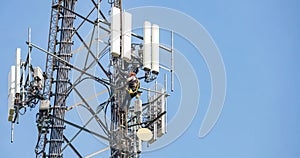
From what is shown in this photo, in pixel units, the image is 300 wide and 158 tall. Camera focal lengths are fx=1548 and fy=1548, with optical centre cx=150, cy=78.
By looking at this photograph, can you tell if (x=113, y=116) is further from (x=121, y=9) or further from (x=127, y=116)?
(x=121, y=9)

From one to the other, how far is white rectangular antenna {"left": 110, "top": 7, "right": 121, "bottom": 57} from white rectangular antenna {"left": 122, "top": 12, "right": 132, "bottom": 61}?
0.95ft

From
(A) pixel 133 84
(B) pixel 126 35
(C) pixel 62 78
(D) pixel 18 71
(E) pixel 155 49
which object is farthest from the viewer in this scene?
(C) pixel 62 78

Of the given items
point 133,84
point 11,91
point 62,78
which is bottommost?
point 133,84

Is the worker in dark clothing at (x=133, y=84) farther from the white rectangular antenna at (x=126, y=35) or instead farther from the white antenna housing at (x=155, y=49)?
the white antenna housing at (x=155, y=49)

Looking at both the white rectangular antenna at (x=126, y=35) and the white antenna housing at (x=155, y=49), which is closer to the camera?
the white rectangular antenna at (x=126, y=35)

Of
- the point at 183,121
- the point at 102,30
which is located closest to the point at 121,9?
the point at 102,30

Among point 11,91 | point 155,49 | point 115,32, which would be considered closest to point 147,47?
point 155,49

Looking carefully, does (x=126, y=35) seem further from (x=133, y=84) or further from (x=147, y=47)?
(x=133, y=84)

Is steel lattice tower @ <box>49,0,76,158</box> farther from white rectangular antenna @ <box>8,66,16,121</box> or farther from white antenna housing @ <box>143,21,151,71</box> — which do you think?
white antenna housing @ <box>143,21,151,71</box>

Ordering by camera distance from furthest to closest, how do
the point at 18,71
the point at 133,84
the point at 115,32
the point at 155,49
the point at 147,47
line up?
the point at 155,49 → the point at 147,47 → the point at 18,71 → the point at 115,32 → the point at 133,84

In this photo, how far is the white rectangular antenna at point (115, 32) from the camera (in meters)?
67.6

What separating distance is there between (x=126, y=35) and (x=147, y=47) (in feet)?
3.88

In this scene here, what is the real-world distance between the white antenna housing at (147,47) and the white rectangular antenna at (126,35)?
2.87 feet

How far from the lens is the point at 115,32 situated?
225 feet
